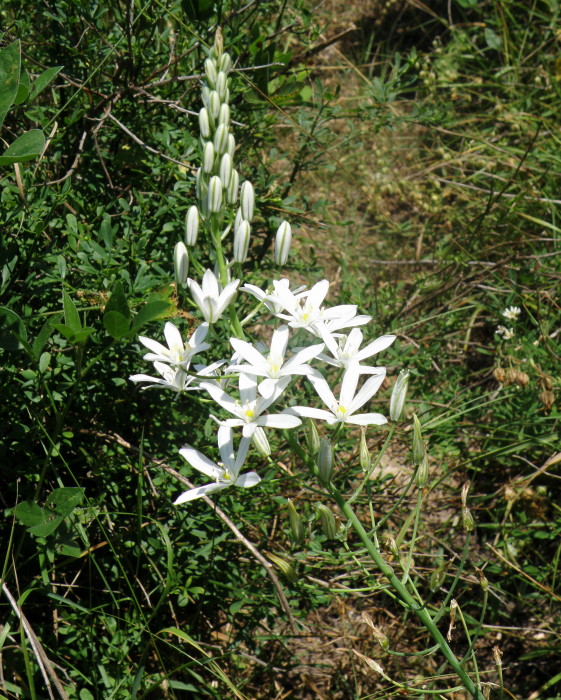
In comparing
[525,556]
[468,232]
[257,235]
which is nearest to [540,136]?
[468,232]

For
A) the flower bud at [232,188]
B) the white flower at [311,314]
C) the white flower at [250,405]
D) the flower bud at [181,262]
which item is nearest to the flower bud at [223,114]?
the flower bud at [232,188]

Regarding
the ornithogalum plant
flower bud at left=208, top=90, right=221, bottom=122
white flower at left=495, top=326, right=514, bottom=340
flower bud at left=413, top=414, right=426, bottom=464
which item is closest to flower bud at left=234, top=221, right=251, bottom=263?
the ornithogalum plant

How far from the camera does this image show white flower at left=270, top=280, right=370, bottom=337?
6.24ft

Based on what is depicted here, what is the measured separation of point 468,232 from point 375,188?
3.32 feet

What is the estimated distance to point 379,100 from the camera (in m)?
3.15

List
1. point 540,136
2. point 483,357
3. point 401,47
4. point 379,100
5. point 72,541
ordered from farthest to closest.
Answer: point 401,47 < point 540,136 < point 483,357 < point 379,100 < point 72,541

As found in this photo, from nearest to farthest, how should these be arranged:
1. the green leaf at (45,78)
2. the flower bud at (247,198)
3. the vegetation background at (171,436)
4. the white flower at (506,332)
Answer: the flower bud at (247,198) < the green leaf at (45,78) < the vegetation background at (171,436) < the white flower at (506,332)

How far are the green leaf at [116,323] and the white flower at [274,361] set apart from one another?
302 millimetres

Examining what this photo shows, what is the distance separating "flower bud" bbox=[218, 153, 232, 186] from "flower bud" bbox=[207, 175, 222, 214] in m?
0.03

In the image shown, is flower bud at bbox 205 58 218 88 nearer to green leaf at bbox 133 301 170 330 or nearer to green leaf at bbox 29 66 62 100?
green leaf at bbox 29 66 62 100

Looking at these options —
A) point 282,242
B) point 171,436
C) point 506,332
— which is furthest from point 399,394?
point 506,332

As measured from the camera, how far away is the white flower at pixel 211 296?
180cm

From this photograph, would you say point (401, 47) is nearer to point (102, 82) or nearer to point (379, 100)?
point (379, 100)

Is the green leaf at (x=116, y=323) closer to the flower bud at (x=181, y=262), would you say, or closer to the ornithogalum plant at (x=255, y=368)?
the ornithogalum plant at (x=255, y=368)
